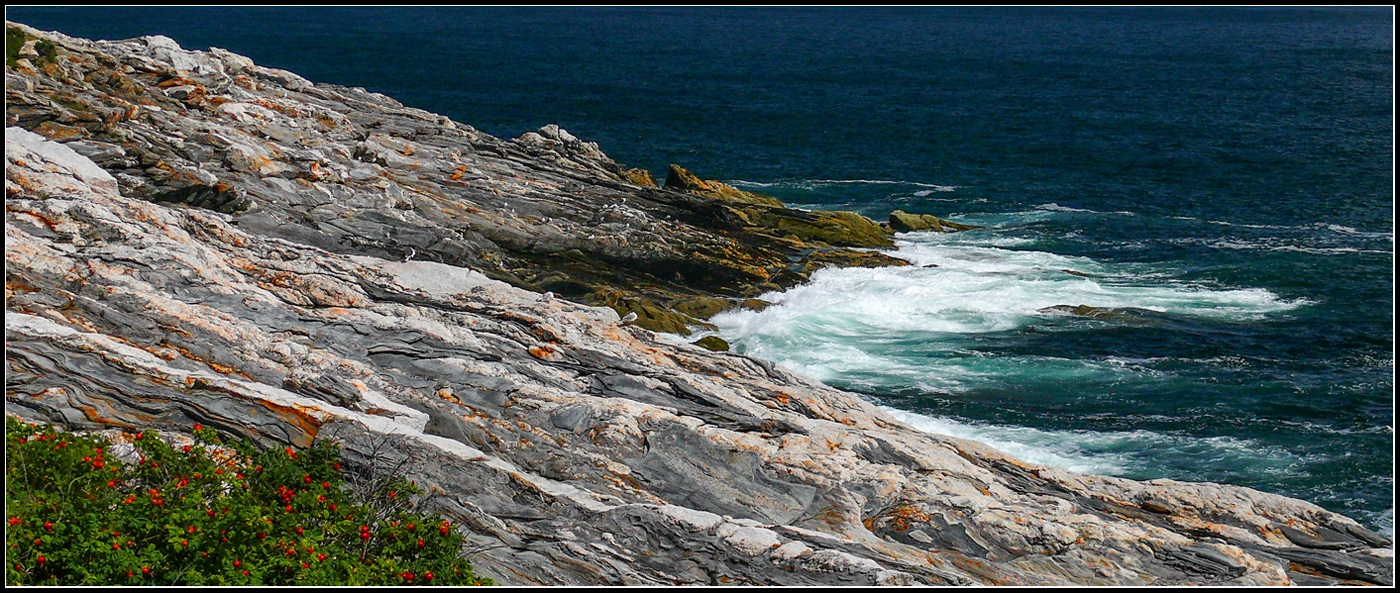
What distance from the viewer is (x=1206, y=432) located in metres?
33.5

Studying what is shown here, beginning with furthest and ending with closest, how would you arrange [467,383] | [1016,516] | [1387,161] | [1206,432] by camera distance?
1. [1387,161]
2. [1206,432]
3. [467,383]
4. [1016,516]

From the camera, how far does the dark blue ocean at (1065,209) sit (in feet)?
113

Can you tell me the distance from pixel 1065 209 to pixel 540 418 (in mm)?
49984

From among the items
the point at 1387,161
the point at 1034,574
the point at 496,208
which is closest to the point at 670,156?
the point at 496,208

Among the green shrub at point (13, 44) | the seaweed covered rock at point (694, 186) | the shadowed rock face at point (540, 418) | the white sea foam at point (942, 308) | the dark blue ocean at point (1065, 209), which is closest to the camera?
the shadowed rock face at point (540, 418)

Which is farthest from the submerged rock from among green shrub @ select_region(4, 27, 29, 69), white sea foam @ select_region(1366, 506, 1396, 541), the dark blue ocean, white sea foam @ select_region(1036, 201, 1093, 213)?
green shrub @ select_region(4, 27, 29, 69)

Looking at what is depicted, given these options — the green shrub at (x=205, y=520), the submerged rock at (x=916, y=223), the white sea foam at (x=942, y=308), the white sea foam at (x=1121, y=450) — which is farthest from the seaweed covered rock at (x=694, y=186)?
the green shrub at (x=205, y=520)

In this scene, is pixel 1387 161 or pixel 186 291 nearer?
pixel 186 291

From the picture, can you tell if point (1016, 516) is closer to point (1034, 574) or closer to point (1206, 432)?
point (1034, 574)

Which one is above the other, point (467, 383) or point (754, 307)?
point (467, 383)

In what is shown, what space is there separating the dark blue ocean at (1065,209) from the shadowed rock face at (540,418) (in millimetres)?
9362

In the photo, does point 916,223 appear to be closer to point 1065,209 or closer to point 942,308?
point 1065,209

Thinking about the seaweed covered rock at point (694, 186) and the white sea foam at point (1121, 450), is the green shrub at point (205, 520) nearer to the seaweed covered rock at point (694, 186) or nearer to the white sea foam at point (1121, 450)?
the white sea foam at point (1121, 450)

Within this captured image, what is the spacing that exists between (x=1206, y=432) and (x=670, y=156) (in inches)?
2042
